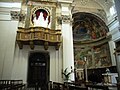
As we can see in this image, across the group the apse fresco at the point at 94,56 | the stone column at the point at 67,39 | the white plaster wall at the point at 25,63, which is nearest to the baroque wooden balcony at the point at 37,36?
the white plaster wall at the point at 25,63

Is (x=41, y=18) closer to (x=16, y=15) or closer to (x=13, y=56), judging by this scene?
(x=16, y=15)

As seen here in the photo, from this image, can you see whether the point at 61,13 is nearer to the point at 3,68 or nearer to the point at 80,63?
the point at 3,68

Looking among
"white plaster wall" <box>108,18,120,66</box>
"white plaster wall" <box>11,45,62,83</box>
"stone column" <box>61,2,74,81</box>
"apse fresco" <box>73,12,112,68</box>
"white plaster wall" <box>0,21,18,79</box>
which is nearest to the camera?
"white plaster wall" <box>0,21,18,79</box>

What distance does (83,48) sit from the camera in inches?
669

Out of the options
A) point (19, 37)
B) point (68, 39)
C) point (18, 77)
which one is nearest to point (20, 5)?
point (19, 37)

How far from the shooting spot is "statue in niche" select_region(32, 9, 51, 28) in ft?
32.6

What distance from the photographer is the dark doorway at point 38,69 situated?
961cm

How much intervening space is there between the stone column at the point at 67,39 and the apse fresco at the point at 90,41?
508 cm

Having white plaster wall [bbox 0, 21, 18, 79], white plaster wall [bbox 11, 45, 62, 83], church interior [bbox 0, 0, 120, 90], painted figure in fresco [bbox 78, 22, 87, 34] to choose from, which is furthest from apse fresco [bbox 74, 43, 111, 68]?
white plaster wall [bbox 0, 21, 18, 79]

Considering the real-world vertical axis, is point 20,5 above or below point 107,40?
above

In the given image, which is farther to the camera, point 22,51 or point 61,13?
point 61,13

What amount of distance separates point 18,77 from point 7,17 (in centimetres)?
453

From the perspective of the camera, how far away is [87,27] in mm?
17266

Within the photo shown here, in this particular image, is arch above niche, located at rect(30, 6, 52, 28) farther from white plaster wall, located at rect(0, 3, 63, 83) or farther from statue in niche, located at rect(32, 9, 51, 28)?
white plaster wall, located at rect(0, 3, 63, 83)
